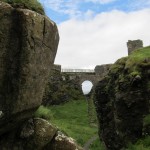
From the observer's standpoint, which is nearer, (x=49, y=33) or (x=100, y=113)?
(x=49, y=33)

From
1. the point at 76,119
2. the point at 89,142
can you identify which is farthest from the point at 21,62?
the point at 76,119

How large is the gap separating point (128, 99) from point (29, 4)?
1921cm

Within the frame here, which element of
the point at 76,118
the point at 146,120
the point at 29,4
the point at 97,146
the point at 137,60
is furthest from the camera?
the point at 76,118

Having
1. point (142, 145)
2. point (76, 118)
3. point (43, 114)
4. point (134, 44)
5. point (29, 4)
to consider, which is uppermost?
point (134, 44)

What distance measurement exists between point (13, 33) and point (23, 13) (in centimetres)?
59

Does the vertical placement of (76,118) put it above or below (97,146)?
above

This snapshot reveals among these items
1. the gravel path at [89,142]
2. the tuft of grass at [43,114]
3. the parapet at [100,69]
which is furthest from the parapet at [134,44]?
the tuft of grass at [43,114]

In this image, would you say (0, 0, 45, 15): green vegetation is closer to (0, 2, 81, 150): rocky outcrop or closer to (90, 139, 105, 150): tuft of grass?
(0, 2, 81, 150): rocky outcrop

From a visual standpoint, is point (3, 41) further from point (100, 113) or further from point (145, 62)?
point (100, 113)

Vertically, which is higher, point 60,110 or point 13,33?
point 13,33

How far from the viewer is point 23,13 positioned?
32.4 feet

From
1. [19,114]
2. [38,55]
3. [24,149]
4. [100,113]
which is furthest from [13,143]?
[100,113]

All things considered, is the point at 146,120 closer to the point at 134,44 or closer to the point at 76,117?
the point at 76,117

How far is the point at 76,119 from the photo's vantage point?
49969 millimetres
